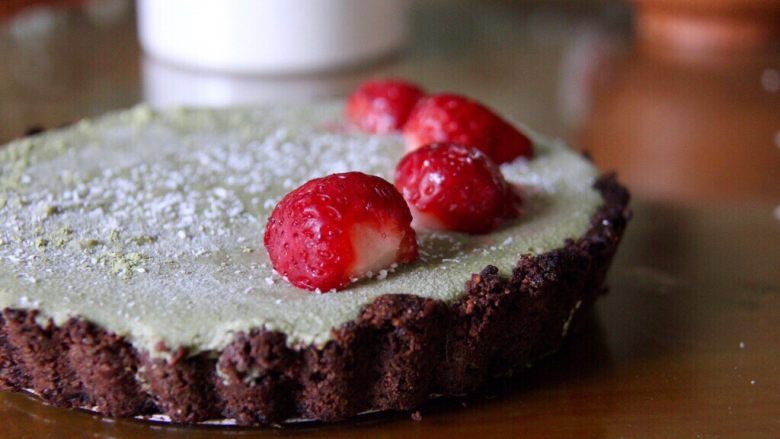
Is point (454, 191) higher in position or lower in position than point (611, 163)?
higher

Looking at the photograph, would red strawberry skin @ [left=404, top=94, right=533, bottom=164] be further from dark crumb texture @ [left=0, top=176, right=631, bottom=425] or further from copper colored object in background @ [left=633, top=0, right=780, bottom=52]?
copper colored object in background @ [left=633, top=0, right=780, bottom=52]

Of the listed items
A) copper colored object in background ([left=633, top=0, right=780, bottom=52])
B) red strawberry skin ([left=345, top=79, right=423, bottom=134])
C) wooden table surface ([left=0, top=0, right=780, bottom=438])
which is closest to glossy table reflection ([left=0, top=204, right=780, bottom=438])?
wooden table surface ([left=0, top=0, right=780, bottom=438])

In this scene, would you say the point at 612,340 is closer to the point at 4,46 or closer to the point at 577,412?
the point at 577,412

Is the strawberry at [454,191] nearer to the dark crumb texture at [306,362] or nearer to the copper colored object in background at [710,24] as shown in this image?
the dark crumb texture at [306,362]

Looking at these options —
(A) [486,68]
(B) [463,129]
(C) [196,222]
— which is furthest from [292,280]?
(A) [486,68]

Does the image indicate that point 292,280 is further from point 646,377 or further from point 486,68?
point 486,68

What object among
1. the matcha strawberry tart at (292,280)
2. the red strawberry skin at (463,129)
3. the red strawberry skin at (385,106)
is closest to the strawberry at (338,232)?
the matcha strawberry tart at (292,280)
